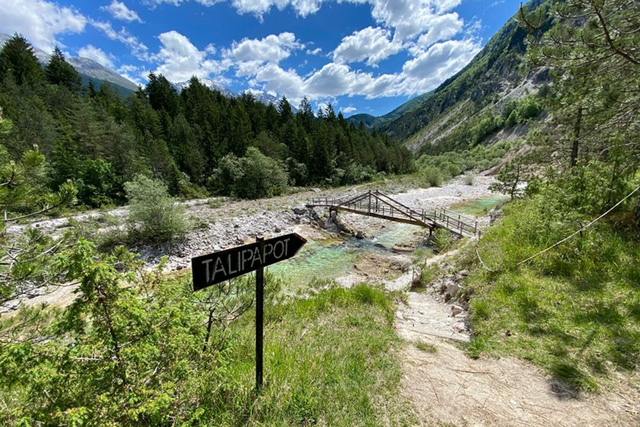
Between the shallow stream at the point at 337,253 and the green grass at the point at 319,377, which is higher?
the green grass at the point at 319,377

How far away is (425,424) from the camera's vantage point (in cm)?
264

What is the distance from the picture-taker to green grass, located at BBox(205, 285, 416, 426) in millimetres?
2539

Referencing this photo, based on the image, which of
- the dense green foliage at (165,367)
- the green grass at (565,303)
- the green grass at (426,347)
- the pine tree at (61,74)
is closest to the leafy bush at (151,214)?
the dense green foliage at (165,367)

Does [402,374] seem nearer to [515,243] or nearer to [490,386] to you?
[490,386]

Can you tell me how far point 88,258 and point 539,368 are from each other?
16.6ft

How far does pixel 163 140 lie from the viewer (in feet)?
96.8

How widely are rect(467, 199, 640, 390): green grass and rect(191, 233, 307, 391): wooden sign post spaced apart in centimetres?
335

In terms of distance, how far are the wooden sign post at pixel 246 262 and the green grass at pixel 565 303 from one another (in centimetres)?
335

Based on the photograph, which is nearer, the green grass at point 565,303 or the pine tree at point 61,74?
the green grass at point 565,303

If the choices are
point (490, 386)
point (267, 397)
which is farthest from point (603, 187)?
point (267, 397)

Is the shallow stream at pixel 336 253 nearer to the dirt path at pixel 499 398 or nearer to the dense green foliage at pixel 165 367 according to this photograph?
the dense green foliage at pixel 165 367

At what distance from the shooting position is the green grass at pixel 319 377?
8.33ft

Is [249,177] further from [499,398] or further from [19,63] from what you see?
[19,63]

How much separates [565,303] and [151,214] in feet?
53.5
